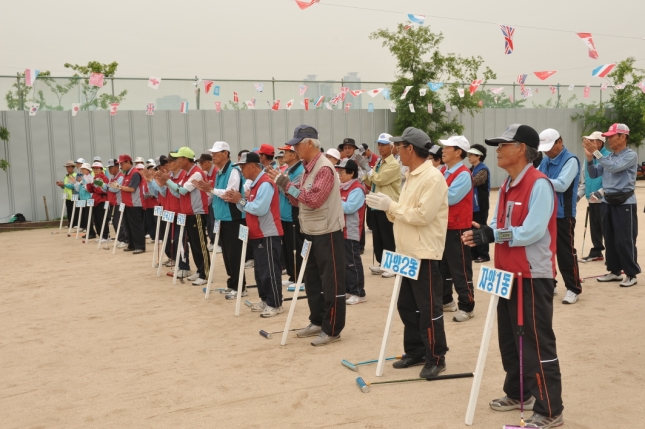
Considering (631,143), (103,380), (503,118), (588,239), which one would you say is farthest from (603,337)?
(631,143)

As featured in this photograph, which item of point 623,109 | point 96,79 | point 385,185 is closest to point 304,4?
point 385,185

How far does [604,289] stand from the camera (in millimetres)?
8055

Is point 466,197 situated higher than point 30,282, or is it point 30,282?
point 466,197

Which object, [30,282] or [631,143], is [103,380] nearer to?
[30,282]

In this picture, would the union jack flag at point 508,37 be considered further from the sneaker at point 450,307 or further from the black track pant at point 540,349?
the black track pant at point 540,349

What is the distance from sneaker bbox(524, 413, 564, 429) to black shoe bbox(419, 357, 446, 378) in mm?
1055

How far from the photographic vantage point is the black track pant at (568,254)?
7.29 metres

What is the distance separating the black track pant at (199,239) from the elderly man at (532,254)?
5725 mm

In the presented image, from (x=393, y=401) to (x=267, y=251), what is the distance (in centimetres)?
307

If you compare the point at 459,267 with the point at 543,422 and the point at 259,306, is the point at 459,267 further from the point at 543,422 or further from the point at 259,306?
the point at 543,422

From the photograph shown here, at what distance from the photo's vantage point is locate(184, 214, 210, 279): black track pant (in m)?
9.25

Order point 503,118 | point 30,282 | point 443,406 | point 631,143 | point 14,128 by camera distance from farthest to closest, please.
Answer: point 631,143, point 503,118, point 14,128, point 30,282, point 443,406

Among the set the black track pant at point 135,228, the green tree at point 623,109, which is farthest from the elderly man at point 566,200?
the green tree at point 623,109

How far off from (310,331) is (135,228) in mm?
7713
